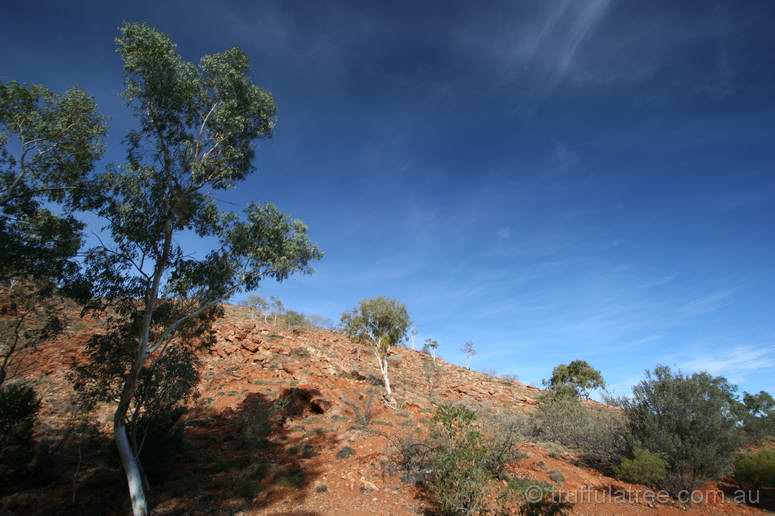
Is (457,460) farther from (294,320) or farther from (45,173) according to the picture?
(294,320)

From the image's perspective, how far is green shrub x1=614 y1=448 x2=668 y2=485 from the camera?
11.1 m

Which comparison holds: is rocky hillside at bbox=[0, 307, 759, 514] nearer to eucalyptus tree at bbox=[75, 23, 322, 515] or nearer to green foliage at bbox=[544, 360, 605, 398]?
eucalyptus tree at bbox=[75, 23, 322, 515]

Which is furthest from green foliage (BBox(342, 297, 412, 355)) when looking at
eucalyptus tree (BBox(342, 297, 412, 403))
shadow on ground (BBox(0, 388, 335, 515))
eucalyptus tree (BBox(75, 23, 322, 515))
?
eucalyptus tree (BBox(75, 23, 322, 515))

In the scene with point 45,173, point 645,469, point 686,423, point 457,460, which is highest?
point 45,173

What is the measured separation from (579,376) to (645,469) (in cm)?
3297

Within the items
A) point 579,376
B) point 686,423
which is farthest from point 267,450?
point 579,376

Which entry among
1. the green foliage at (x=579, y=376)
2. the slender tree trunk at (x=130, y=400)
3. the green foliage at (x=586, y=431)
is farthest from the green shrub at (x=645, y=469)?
the green foliage at (x=579, y=376)

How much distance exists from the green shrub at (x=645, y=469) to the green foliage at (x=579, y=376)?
98.1ft

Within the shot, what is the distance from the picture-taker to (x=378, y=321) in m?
28.5

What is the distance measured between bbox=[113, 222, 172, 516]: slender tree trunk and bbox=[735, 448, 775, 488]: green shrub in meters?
17.4

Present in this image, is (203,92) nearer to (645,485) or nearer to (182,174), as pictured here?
(182,174)

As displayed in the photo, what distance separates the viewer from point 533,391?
41.8 m

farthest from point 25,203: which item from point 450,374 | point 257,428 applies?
point 450,374

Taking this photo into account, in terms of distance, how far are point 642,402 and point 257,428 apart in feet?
50.2
